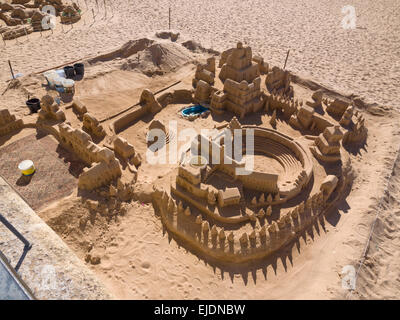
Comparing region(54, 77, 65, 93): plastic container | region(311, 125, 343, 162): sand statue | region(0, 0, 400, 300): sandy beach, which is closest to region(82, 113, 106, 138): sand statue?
region(0, 0, 400, 300): sandy beach

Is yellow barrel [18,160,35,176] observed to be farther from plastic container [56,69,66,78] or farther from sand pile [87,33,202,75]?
sand pile [87,33,202,75]

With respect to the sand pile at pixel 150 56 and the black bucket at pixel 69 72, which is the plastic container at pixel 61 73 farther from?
the sand pile at pixel 150 56

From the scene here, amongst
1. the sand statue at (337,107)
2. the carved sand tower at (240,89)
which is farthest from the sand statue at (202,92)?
the sand statue at (337,107)

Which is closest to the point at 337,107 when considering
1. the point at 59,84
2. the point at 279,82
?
the point at 279,82

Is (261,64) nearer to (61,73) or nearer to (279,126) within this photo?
(279,126)
